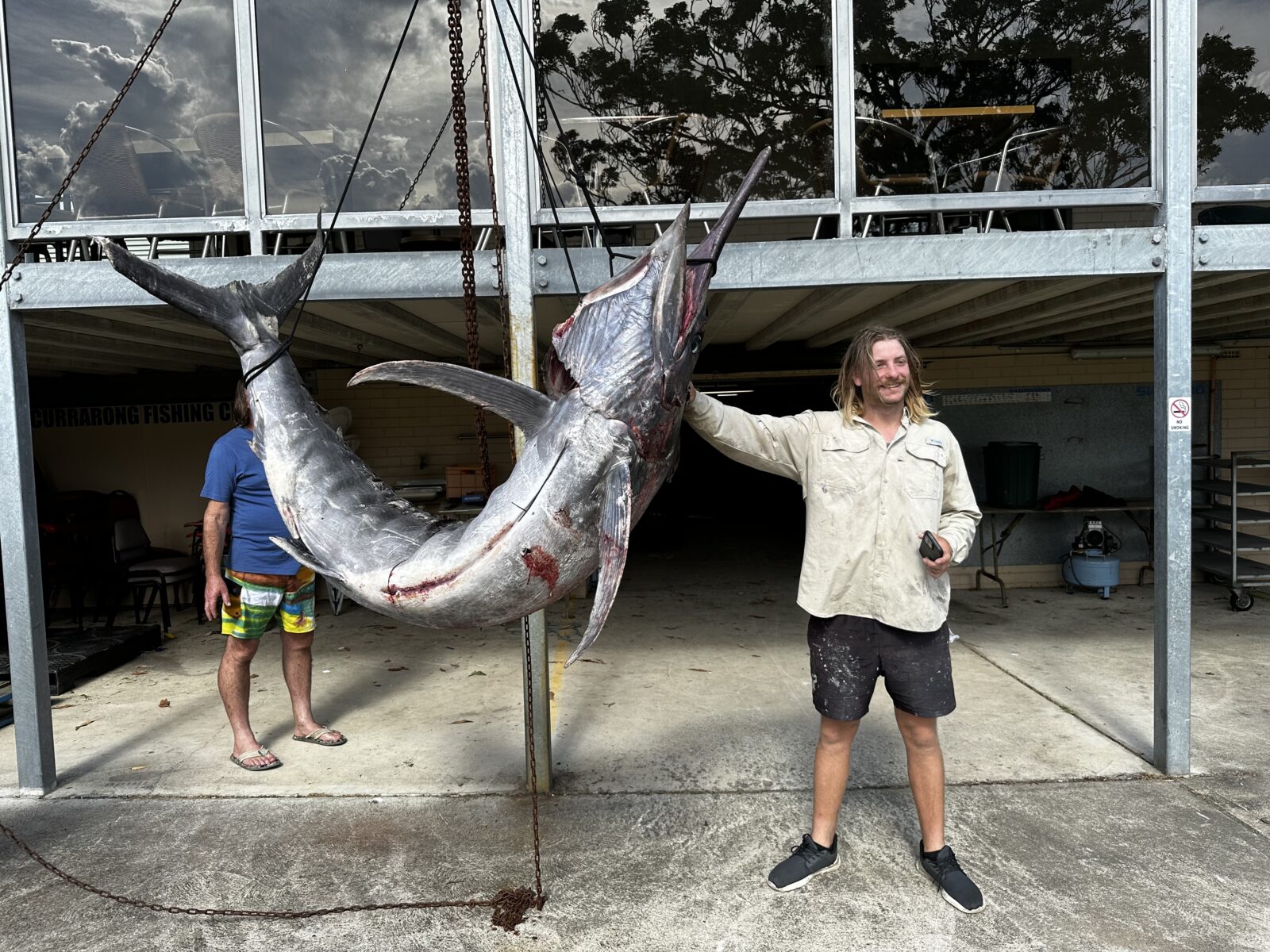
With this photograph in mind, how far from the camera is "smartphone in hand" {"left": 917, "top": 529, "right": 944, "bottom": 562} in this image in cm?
262

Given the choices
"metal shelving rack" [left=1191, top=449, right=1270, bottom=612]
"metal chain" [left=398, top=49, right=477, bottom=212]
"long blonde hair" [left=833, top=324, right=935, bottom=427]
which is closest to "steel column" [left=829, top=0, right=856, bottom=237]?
"long blonde hair" [left=833, top=324, right=935, bottom=427]

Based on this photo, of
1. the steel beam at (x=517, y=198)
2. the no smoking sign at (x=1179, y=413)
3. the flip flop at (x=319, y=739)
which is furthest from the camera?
the flip flop at (x=319, y=739)

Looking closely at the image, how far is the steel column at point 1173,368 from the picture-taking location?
3.83 meters

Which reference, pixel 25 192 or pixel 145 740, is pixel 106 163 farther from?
pixel 145 740

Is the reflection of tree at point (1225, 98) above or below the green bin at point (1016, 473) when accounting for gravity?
above

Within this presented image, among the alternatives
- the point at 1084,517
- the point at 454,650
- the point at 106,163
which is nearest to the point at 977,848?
the point at 454,650

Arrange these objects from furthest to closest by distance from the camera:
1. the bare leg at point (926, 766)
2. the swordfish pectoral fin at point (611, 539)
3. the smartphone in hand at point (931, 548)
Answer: the bare leg at point (926, 766), the smartphone in hand at point (931, 548), the swordfish pectoral fin at point (611, 539)

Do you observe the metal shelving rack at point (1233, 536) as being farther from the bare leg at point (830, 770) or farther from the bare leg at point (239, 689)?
the bare leg at point (239, 689)

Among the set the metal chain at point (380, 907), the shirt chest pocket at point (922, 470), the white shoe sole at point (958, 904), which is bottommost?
the white shoe sole at point (958, 904)

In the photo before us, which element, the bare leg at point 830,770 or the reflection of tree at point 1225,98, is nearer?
the bare leg at point 830,770

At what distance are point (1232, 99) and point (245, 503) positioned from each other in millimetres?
6476

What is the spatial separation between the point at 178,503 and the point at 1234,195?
919 cm

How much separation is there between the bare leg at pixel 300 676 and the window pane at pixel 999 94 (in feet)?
13.8

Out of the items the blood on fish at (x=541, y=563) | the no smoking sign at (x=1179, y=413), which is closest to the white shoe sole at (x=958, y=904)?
the blood on fish at (x=541, y=563)
